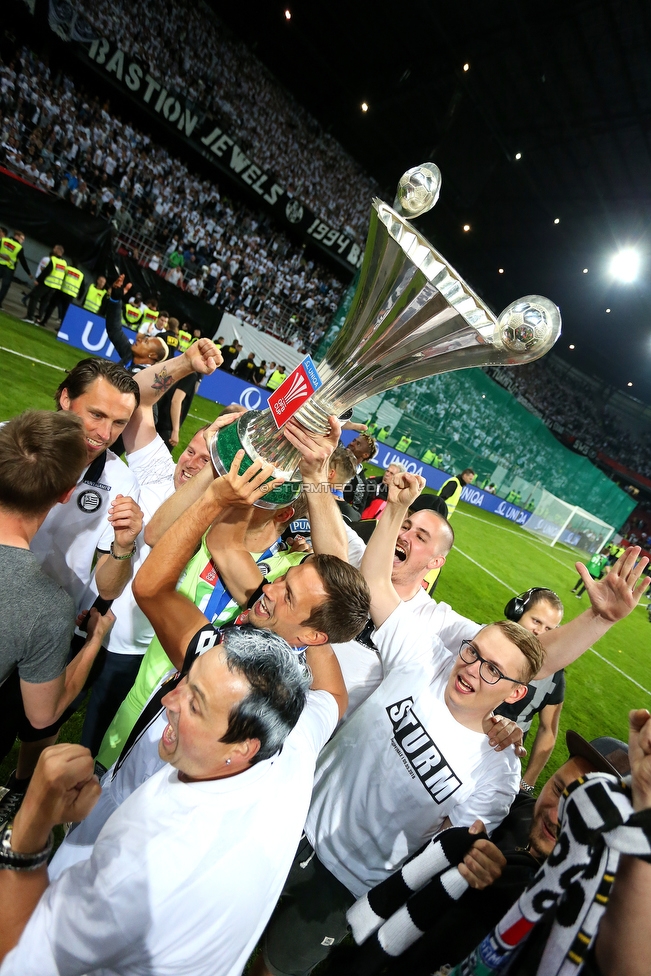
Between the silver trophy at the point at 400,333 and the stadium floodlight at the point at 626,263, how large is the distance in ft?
74.3

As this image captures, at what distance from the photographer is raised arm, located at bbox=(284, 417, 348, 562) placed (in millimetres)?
1599

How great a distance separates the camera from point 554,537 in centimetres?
2589

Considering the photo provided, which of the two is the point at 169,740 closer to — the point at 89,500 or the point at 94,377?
the point at 89,500

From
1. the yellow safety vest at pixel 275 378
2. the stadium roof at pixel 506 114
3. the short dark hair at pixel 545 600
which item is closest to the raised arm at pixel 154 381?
the short dark hair at pixel 545 600

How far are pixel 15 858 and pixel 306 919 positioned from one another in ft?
4.85

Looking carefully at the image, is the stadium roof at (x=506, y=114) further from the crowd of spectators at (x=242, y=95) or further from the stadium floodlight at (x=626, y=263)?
the crowd of spectators at (x=242, y=95)

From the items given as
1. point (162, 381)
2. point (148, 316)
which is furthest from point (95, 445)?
point (148, 316)

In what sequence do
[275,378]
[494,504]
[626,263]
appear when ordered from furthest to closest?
1. [494,504]
2. [626,263]
3. [275,378]

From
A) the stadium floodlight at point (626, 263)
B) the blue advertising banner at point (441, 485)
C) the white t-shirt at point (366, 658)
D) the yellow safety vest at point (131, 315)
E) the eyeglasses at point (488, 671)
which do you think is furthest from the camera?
the stadium floodlight at point (626, 263)

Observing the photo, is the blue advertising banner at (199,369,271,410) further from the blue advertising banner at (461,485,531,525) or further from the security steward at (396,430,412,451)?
the blue advertising banner at (461,485,531,525)

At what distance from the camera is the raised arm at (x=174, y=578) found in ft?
5.69

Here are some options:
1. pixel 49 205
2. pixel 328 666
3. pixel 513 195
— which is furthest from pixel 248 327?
pixel 328 666

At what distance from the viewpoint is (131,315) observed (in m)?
13.2

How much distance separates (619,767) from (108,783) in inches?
108
